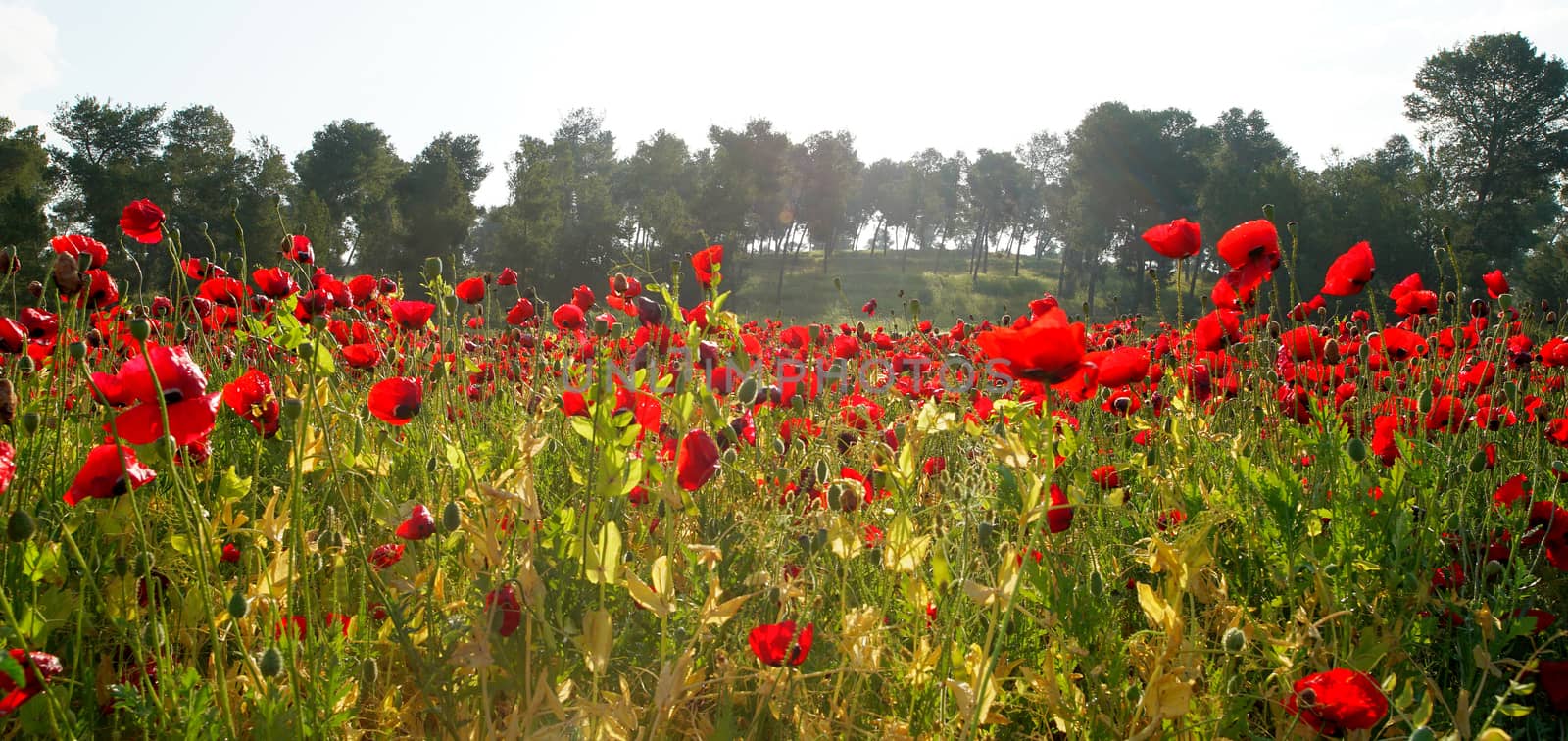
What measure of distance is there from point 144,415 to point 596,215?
31661 millimetres

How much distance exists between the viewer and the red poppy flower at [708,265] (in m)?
1.70

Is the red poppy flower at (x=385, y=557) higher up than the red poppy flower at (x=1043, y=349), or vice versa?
the red poppy flower at (x=1043, y=349)

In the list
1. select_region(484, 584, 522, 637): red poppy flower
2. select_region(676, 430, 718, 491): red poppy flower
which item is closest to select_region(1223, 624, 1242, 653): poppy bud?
select_region(676, 430, 718, 491): red poppy flower

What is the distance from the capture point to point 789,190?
43125 mm

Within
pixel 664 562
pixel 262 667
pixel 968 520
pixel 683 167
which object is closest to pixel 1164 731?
pixel 968 520

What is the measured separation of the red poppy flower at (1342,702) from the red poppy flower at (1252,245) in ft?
4.23

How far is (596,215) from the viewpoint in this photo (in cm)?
3161

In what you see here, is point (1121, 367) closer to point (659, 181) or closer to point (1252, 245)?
point (1252, 245)

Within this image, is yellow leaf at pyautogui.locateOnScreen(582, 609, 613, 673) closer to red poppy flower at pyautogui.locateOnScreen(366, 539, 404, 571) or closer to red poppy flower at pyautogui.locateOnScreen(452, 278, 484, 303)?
red poppy flower at pyautogui.locateOnScreen(366, 539, 404, 571)

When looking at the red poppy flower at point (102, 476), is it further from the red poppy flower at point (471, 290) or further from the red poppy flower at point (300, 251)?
the red poppy flower at point (471, 290)

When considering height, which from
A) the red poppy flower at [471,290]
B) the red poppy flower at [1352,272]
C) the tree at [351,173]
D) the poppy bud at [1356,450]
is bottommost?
the poppy bud at [1356,450]

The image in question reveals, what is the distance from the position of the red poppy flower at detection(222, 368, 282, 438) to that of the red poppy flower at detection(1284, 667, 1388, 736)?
1763 mm

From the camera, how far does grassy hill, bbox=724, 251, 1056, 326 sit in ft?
114

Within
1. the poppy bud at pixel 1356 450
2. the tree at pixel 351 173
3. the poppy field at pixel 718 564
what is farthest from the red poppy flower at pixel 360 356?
the tree at pixel 351 173
